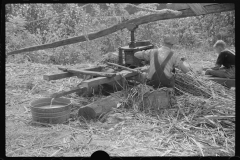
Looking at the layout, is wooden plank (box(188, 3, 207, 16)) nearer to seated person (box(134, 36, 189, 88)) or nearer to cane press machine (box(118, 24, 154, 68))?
seated person (box(134, 36, 189, 88))

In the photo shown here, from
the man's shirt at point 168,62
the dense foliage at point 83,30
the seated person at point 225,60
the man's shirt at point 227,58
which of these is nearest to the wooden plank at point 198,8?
the man's shirt at point 168,62

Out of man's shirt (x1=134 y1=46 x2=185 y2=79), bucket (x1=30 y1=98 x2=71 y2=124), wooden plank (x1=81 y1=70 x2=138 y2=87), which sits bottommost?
bucket (x1=30 y1=98 x2=71 y2=124)

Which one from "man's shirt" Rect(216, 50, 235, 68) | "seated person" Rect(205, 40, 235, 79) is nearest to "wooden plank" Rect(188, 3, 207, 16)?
"seated person" Rect(205, 40, 235, 79)

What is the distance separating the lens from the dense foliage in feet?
34.4

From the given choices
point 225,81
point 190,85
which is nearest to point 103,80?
point 190,85

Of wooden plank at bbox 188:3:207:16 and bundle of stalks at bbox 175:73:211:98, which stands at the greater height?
wooden plank at bbox 188:3:207:16

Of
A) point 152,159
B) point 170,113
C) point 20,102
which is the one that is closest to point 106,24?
point 20,102

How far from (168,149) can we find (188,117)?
3.97 feet

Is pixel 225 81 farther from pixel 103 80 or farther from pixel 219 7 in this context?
pixel 103 80

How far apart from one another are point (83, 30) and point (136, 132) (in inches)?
300

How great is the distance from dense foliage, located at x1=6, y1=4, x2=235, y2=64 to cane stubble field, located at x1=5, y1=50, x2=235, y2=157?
15.8 feet

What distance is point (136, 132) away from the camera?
14.5 feet

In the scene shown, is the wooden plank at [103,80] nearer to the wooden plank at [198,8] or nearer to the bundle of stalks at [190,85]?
the bundle of stalks at [190,85]

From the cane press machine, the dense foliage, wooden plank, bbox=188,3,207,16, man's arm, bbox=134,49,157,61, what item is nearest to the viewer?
wooden plank, bbox=188,3,207,16
